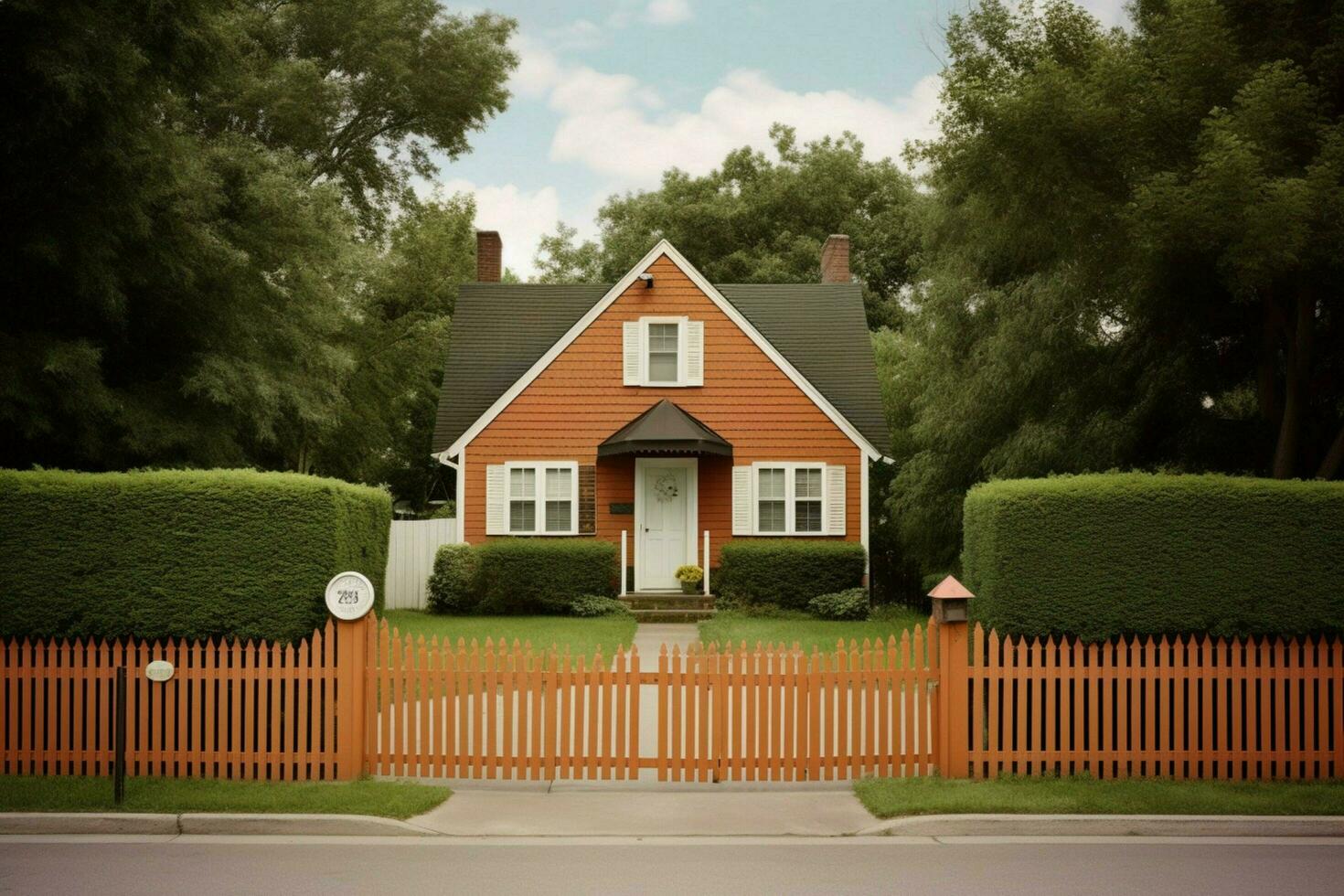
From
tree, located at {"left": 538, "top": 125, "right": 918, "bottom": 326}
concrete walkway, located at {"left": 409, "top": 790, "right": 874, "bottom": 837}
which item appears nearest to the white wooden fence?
concrete walkway, located at {"left": 409, "top": 790, "right": 874, "bottom": 837}

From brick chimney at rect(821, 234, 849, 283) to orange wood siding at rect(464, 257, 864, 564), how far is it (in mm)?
7190

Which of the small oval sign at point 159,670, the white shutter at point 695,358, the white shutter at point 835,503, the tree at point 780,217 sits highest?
the tree at point 780,217

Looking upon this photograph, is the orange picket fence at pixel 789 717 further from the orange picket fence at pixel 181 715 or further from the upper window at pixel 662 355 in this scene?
the upper window at pixel 662 355

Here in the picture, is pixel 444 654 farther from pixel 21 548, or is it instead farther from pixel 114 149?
pixel 114 149

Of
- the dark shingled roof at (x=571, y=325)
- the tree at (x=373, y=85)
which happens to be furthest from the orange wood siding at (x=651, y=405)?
the tree at (x=373, y=85)

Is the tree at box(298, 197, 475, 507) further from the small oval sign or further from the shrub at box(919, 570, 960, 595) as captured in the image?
the small oval sign

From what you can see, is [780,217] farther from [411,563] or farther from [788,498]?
[411,563]

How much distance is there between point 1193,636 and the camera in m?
10.4

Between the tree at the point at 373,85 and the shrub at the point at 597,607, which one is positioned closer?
the shrub at the point at 597,607

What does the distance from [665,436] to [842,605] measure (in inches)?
190

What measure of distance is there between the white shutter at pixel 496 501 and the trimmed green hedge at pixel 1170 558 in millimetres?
17107

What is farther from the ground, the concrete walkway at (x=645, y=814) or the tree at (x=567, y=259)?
the tree at (x=567, y=259)

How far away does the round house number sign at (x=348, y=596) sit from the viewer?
1020cm

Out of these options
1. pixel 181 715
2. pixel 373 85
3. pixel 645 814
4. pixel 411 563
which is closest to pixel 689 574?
pixel 411 563
